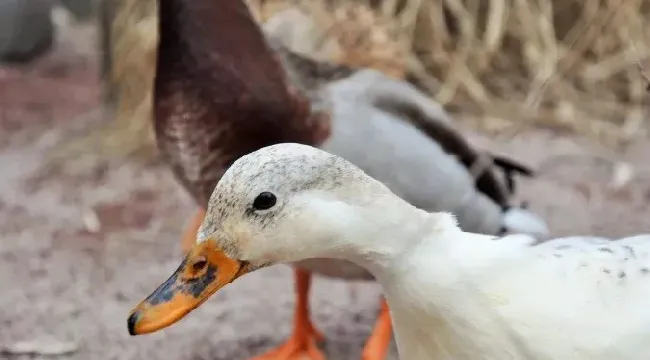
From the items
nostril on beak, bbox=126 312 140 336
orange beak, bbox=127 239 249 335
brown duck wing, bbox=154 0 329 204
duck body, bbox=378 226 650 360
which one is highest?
brown duck wing, bbox=154 0 329 204

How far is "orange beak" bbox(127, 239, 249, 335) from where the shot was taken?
73 cm

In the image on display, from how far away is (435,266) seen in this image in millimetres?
747

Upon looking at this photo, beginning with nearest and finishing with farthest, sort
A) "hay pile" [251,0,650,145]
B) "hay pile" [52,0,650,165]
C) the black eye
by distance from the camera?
the black eye
"hay pile" [52,0,650,165]
"hay pile" [251,0,650,145]

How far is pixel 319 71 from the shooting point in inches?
50.7

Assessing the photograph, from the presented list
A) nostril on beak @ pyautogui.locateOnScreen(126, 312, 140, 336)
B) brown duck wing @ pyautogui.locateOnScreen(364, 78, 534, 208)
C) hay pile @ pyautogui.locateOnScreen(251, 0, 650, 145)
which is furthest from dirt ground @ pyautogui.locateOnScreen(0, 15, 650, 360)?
nostril on beak @ pyautogui.locateOnScreen(126, 312, 140, 336)

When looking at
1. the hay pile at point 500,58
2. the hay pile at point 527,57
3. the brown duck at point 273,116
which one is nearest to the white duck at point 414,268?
the brown duck at point 273,116

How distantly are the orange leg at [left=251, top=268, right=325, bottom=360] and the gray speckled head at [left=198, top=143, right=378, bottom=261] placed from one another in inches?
24.0

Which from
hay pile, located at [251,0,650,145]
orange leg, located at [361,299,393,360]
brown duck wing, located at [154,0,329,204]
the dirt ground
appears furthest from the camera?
hay pile, located at [251,0,650,145]

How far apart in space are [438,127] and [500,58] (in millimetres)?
1289

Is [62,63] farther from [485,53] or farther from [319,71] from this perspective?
[319,71]

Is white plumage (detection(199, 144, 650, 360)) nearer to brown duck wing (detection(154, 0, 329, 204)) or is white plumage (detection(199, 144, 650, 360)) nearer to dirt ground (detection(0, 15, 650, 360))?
brown duck wing (detection(154, 0, 329, 204))

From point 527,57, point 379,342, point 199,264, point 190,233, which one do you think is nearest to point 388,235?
point 199,264

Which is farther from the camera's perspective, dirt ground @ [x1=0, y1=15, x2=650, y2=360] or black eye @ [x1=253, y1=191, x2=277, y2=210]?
dirt ground @ [x1=0, y1=15, x2=650, y2=360]

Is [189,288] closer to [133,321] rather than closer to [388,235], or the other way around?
[133,321]
